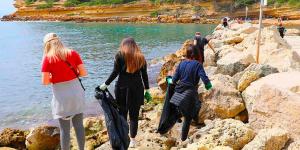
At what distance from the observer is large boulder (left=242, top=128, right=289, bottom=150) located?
5.39 m

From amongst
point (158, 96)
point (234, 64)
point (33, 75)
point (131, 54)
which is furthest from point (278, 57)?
point (33, 75)

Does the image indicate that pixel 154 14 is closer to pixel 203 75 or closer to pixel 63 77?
pixel 203 75

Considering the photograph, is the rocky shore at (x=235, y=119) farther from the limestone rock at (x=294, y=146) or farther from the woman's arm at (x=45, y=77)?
the woman's arm at (x=45, y=77)

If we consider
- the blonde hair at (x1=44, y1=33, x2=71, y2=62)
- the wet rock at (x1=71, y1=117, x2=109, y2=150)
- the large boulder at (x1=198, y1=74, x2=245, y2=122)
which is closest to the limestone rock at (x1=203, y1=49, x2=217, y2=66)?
the wet rock at (x1=71, y1=117, x2=109, y2=150)

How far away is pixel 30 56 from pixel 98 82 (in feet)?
48.8

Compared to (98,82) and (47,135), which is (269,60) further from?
(98,82)

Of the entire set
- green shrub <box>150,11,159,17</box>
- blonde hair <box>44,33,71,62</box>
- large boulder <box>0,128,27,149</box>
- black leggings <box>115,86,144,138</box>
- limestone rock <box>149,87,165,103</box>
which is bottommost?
green shrub <box>150,11,159,17</box>

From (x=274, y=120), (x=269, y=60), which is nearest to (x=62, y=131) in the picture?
(x=274, y=120)

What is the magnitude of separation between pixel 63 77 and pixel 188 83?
2.04m

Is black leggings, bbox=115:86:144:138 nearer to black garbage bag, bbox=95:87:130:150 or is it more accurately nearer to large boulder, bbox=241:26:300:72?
black garbage bag, bbox=95:87:130:150

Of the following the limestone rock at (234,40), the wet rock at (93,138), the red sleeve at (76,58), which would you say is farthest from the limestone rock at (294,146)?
the limestone rock at (234,40)

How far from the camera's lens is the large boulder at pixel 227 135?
5910 millimetres

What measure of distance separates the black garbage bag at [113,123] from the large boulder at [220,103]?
1.96 m

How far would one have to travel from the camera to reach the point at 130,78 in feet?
21.4
